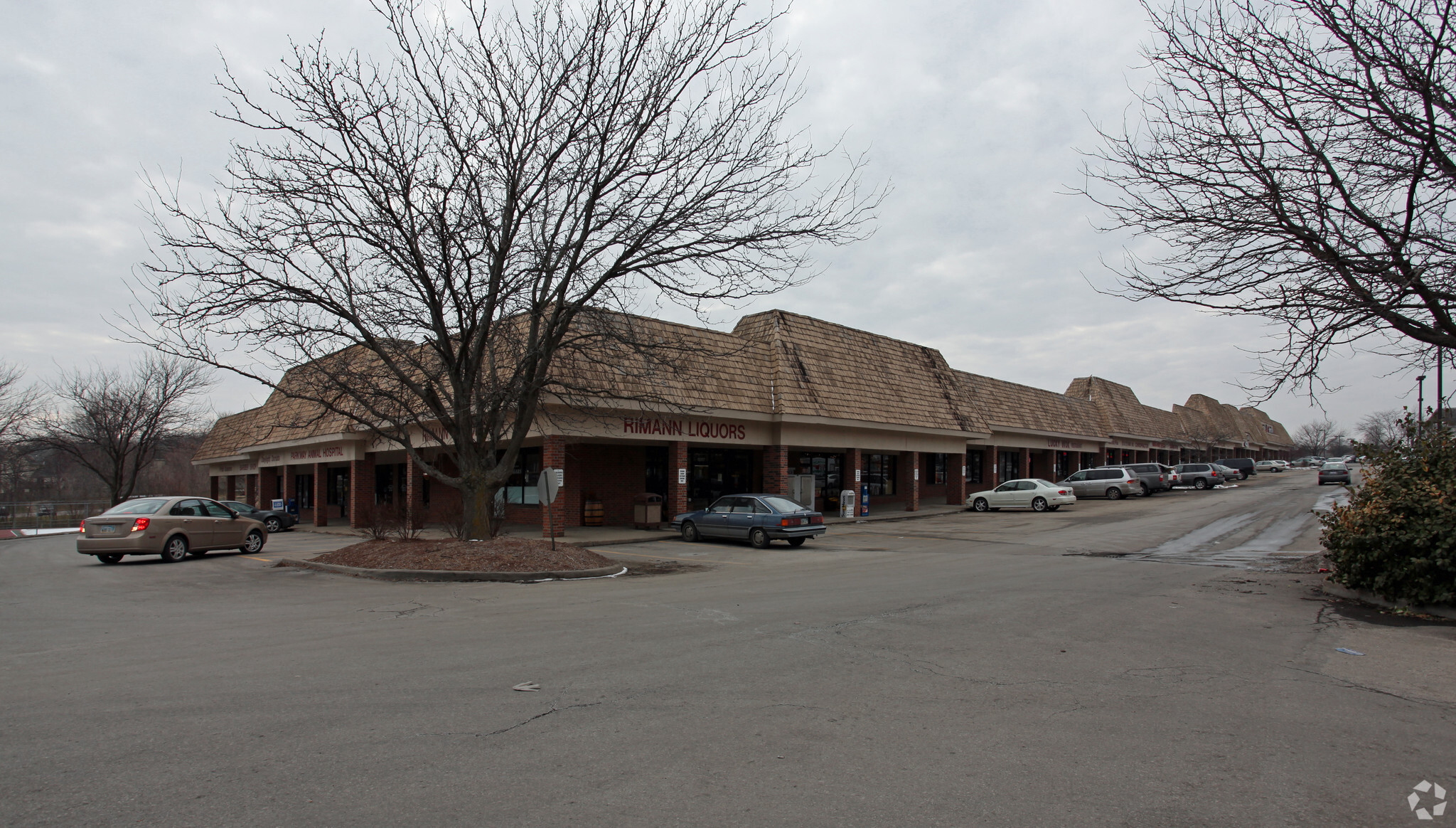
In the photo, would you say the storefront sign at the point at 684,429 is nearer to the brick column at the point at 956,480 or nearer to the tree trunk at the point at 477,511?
the tree trunk at the point at 477,511

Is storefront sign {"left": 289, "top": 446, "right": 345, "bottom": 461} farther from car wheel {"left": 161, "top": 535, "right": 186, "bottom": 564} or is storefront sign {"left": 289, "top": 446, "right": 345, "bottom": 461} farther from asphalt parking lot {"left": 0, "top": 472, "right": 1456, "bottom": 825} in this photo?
asphalt parking lot {"left": 0, "top": 472, "right": 1456, "bottom": 825}

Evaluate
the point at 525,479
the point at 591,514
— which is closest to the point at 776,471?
the point at 591,514

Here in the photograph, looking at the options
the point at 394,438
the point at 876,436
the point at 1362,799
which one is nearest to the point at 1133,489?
the point at 876,436

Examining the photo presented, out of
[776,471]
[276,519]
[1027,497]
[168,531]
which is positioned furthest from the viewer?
[1027,497]

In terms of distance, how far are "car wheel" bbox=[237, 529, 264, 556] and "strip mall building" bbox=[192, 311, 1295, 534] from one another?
3345 mm

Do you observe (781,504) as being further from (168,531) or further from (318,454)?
(318,454)

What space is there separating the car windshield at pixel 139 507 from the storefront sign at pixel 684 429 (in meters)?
11.5

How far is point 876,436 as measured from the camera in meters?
32.2

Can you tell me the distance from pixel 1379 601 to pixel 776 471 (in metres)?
18.5

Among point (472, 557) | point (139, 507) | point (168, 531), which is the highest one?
point (139, 507)

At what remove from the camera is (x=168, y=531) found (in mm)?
18844

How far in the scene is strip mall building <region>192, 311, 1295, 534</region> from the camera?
25.2 meters

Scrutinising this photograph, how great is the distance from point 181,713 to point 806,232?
487 inches

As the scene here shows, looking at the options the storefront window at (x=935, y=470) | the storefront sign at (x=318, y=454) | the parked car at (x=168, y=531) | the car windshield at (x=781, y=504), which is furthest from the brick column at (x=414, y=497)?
the storefront window at (x=935, y=470)
